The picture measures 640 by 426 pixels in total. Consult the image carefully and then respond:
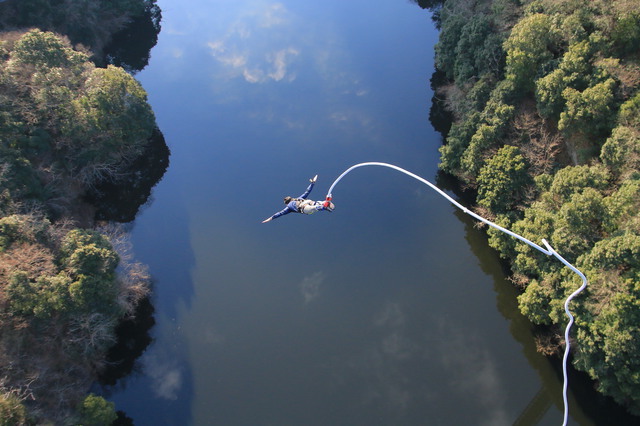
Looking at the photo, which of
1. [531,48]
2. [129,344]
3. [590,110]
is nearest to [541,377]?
[590,110]

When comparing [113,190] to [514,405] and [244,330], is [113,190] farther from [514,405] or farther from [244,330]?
[514,405]

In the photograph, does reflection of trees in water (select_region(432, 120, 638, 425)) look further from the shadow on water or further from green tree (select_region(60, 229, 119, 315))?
green tree (select_region(60, 229, 119, 315))

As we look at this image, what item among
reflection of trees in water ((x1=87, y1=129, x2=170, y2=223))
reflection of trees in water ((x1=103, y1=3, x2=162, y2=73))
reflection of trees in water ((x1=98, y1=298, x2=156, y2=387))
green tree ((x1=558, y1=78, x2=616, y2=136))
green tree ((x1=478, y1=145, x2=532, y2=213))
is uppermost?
green tree ((x1=558, y1=78, x2=616, y2=136))

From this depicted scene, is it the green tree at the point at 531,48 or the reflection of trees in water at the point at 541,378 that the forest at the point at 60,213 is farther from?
the green tree at the point at 531,48

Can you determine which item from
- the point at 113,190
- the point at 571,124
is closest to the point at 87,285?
the point at 113,190


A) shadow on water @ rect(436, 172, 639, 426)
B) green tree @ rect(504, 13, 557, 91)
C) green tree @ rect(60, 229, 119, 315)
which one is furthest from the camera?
green tree @ rect(504, 13, 557, 91)

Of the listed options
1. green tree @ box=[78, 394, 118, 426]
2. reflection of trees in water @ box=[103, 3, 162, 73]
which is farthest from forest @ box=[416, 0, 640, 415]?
reflection of trees in water @ box=[103, 3, 162, 73]
